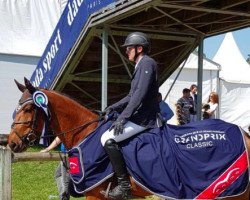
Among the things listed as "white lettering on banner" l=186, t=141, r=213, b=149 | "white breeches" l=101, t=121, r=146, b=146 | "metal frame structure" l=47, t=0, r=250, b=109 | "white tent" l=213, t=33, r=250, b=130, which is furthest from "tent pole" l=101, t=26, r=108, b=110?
"white tent" l=213, t=33, r=250, b=130

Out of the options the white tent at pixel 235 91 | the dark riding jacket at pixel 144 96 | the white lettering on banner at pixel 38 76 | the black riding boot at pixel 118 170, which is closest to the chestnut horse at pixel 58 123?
the black riding boot at pixel 118 170

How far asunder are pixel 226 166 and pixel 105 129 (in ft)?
4.60

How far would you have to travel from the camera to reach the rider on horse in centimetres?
566

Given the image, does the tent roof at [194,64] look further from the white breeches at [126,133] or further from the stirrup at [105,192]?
the stirrup at [105,192]

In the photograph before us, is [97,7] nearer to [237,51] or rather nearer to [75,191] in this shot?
[75,191]

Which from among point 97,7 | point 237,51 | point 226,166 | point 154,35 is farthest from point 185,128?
point 237,51

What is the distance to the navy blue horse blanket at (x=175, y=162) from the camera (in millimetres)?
5727

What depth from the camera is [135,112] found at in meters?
5.84

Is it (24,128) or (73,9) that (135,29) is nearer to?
(73,9)

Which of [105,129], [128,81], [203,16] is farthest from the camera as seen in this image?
[128,81]

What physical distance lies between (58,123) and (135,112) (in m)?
0.90

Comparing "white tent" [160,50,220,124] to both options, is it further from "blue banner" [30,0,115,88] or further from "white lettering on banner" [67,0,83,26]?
"white lettering on banner" [67,0,83,26]

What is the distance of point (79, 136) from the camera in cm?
602

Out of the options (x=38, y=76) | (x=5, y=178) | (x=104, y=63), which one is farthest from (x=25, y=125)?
(x=38, y=76)
